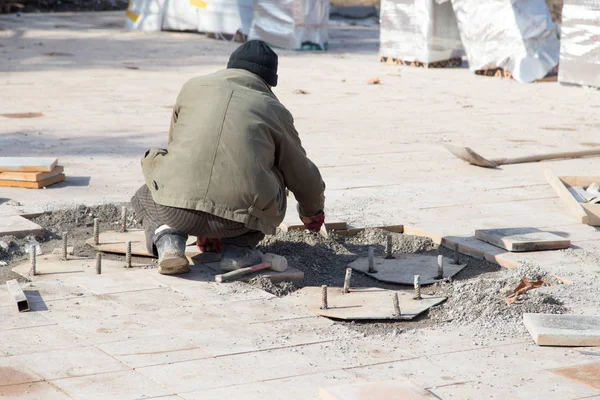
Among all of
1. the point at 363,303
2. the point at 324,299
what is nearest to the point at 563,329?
the point at 363,303

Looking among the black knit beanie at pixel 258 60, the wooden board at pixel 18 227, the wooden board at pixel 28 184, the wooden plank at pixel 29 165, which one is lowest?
the wooden board at pixel 28 184

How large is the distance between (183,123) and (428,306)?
1610mm

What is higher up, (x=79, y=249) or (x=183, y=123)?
(x=183, y=123)

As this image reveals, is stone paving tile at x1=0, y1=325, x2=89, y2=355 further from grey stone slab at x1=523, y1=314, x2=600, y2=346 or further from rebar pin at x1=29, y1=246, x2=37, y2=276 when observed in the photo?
grey stone slab at x1=523, y1=314, x2=600, y2=346

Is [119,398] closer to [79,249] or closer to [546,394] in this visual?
[546,394]

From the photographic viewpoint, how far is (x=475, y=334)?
430cm

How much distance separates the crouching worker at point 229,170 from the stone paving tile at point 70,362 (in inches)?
41.2

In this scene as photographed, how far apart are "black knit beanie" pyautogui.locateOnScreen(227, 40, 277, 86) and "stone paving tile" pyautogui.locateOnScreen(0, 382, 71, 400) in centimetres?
219

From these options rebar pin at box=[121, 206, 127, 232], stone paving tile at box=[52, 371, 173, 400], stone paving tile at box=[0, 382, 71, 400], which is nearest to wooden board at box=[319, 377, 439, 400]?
stone paving tile at box=[52, 371, 173, 400]

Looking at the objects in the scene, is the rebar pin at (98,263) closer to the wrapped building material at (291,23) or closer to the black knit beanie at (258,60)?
the black knit beanie at (258,60)

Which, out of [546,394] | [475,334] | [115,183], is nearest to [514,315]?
[475,334]

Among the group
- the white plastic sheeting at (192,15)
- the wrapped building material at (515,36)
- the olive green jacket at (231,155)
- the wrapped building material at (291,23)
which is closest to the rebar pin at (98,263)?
the olive green jacket at (231,155)

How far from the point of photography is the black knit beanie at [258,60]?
5094mm

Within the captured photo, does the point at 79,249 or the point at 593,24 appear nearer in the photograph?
the point at 79,249
